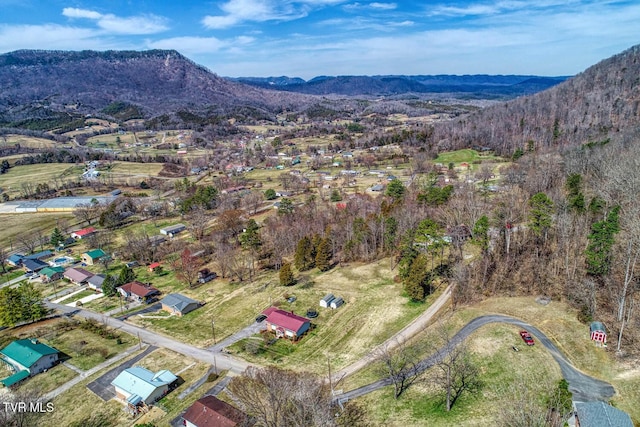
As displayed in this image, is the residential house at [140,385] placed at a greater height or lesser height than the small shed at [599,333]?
lesser

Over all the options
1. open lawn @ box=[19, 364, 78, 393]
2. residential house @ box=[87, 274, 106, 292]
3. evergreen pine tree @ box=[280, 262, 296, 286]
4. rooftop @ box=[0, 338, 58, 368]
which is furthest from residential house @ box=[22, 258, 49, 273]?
evergreen pine tree @ box=[280, 262, 296, 286]

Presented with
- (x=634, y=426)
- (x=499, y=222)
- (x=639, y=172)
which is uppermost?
(x=639, y=172)

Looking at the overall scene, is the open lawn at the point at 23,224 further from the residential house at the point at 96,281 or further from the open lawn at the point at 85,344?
the open lawn at the point at 85,344

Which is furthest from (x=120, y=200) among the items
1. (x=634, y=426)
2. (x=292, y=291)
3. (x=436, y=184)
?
(x=634, y=426)

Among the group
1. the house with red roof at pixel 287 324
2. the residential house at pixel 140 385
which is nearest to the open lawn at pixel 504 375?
the house with red roof at pixel 287 324

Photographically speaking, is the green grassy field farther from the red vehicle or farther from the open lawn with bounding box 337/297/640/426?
the red vehicle

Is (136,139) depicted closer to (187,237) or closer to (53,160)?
(53,160)

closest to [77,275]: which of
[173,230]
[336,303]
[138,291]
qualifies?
[138,291]
